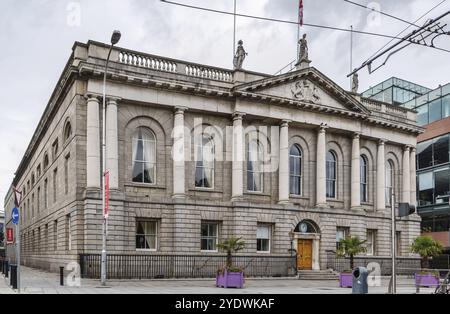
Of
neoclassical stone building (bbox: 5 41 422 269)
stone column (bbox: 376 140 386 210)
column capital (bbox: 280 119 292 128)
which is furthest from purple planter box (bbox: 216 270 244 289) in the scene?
stone column (bbox: 376 140 386 210)

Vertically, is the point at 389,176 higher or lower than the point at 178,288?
higher

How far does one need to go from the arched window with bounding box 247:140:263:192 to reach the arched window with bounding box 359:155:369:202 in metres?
9.63

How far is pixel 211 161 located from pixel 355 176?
39.7 ft

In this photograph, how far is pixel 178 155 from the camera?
33.5m

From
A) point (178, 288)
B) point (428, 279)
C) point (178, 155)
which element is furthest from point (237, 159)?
point (428, 279)

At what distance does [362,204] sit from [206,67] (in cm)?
1663

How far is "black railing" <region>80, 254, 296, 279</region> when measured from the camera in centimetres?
2931

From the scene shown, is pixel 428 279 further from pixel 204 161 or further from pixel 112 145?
pixel 112 145

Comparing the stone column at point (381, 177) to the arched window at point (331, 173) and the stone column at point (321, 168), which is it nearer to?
the arched window at point (331, 173)

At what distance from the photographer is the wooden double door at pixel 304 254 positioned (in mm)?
37250

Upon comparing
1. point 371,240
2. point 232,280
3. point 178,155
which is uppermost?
point 178,155

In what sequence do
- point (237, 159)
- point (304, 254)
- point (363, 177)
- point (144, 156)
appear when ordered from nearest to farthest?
1. point (144, 156)
2. point (237, 159)
3. point (304, 254)
4. point (363, 177)
